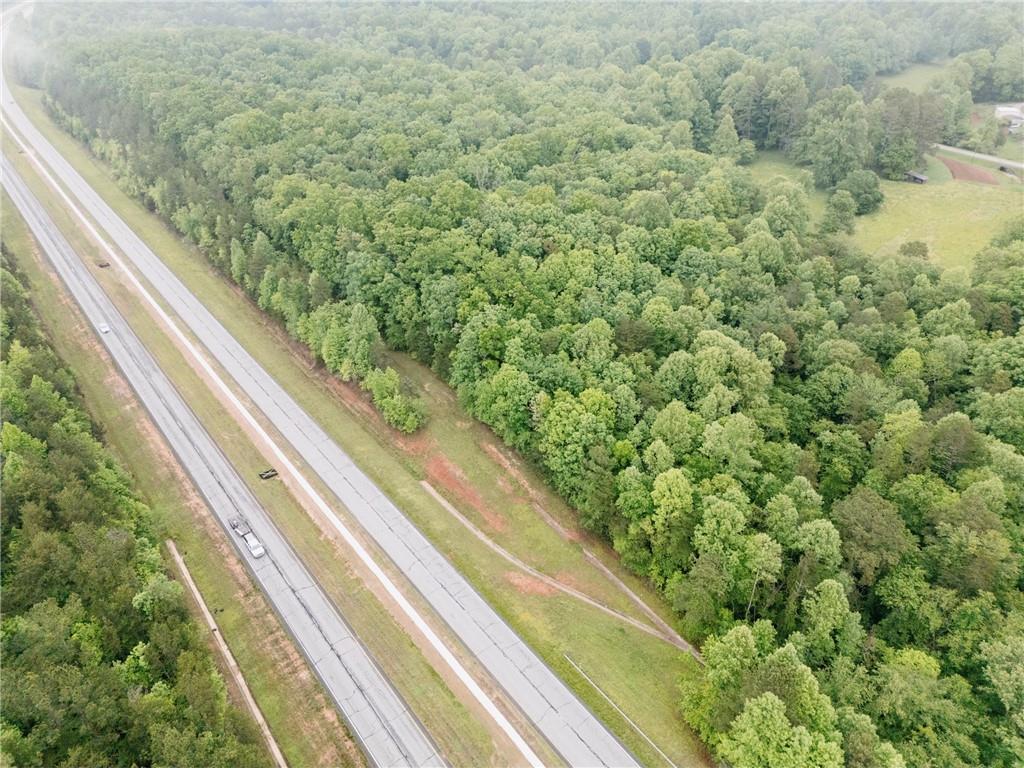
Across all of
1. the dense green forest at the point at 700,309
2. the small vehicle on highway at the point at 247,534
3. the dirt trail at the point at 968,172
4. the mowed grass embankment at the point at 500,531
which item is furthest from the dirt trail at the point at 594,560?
the dirt trail at the point at 968,172

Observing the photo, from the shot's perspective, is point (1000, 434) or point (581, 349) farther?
point (581, 349)

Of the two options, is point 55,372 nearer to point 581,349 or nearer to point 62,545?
point 62,545

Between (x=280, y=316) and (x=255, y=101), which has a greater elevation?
(x=255, y=101)

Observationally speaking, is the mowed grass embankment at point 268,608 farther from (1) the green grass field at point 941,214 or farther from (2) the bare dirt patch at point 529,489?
(1) the green grass field at point 941,214

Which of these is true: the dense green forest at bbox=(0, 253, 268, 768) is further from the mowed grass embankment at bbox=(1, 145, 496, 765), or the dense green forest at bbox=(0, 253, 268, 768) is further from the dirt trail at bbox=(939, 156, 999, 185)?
the dirt trail at bbox=(939, 156, 999, 185)

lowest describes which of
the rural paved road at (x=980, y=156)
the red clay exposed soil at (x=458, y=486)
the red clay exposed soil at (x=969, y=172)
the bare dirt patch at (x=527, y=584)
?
the bare dirt patch at (x=527, y=584)

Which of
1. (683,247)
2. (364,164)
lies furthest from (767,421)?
(364,164)
